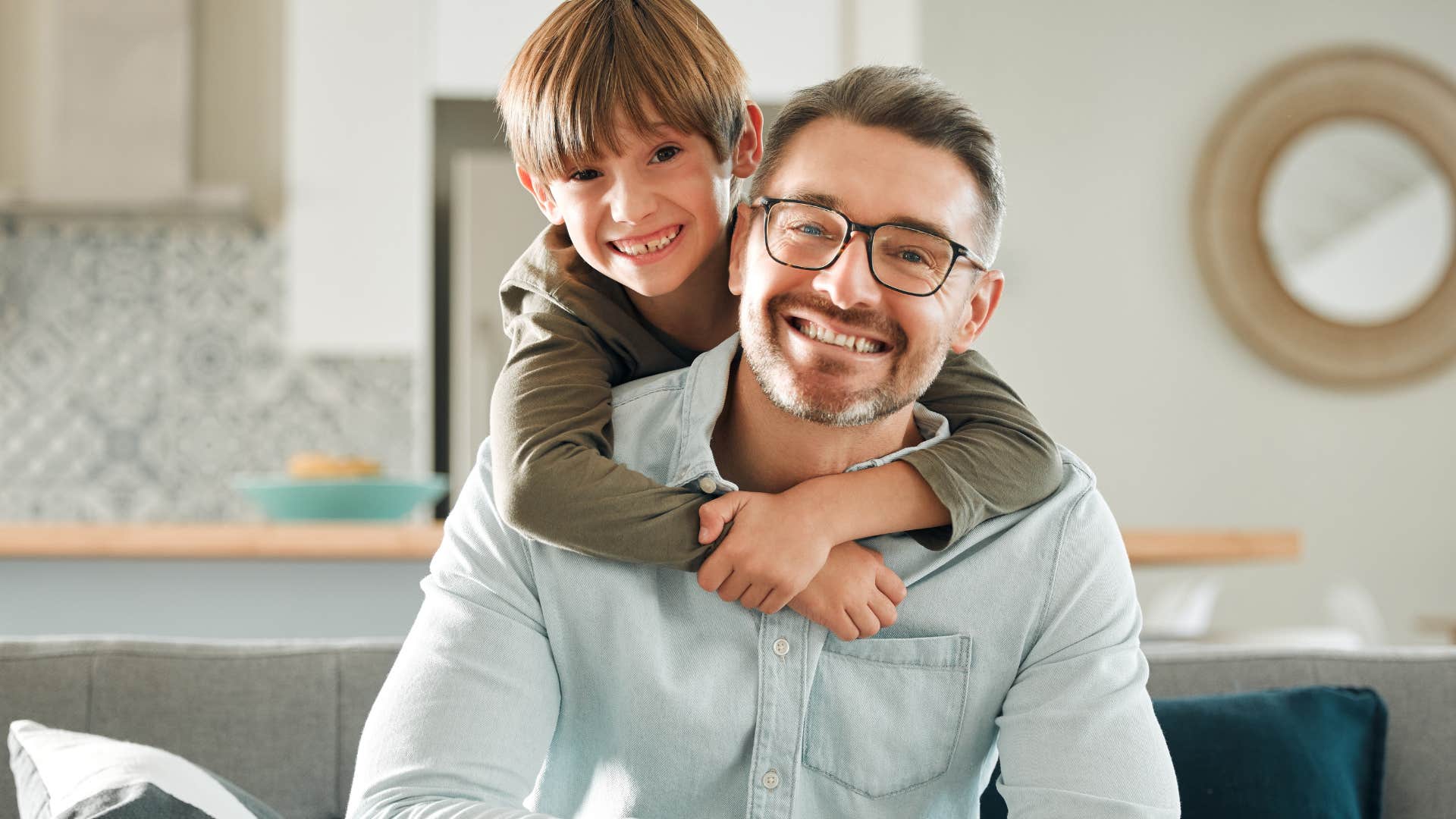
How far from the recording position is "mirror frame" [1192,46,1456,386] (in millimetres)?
4680

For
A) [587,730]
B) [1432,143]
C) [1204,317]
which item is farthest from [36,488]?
[1432,143]

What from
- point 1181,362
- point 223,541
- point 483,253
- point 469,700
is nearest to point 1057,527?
point 469,700

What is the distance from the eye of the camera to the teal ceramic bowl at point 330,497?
232 cm

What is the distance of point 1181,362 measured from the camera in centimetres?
476

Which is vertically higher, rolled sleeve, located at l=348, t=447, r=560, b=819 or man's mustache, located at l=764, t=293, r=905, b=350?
man's mustache, located at l=764, t=293, r=905, b=350

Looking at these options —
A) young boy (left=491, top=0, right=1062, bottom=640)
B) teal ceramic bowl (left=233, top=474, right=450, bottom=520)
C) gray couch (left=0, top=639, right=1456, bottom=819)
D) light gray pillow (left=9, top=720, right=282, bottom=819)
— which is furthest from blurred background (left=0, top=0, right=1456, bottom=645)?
light gray pillow (left=9, top=720, right=282, bottom=819)

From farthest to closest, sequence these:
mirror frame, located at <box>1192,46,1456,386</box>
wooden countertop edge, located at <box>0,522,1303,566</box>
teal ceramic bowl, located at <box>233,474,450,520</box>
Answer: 1. mirror frame, located at <box>1192,46,1456,386</box>
2. teal ceramic bowl, located at <box>233,474,450,520</box>
3. wooden countertop edge, located at <box>0,522,1303,566</box>

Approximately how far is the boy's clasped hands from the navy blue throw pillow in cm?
46

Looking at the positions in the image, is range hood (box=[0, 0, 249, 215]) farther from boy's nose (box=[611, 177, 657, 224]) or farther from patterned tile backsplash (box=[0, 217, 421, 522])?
boy's nose (box=[611, 177, 657, 224])

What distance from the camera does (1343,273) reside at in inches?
185

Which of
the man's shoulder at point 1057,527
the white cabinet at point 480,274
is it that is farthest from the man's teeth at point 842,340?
the white cabinet at point 480,274

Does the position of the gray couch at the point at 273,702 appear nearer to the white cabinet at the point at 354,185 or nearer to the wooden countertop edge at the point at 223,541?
the wooden countertop edge at the point at 223,541

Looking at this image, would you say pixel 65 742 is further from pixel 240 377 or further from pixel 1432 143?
pixel 1432 143

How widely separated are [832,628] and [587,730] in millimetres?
268
